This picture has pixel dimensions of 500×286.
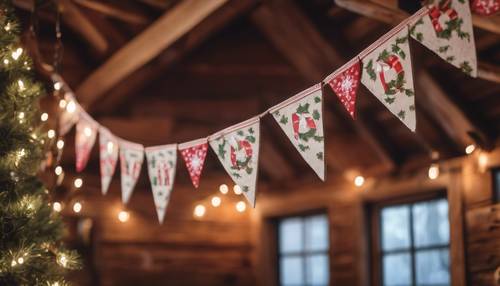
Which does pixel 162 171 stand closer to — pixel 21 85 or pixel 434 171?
pixel 21 85

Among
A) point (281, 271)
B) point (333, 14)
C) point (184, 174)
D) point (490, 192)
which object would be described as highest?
point (333, 14)

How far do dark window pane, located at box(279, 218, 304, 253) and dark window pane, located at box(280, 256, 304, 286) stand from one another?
0.29 ft

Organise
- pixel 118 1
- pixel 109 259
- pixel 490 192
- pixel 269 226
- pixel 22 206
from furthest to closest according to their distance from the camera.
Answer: pixel 269 226
pixel 109 259
pixel 118 1
pixel 490 192
pixel 22 206

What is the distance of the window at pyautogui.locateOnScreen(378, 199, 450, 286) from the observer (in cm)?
599

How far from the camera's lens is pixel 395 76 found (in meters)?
3.40

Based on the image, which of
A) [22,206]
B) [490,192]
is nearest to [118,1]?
[22,206]

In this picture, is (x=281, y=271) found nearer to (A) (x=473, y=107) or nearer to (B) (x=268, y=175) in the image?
(B) (x=268, y=175)

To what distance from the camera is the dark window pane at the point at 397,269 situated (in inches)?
248

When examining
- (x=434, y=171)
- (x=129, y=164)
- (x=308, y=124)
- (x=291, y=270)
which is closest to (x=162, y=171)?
(x=129, y=164)

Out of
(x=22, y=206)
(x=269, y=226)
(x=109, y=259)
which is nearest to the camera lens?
(x=22, y=206)

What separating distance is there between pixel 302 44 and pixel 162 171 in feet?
5.57

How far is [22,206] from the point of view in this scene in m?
4.29

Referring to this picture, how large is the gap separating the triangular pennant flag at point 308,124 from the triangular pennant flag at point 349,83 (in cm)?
12

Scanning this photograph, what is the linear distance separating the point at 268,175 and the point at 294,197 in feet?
1.27
